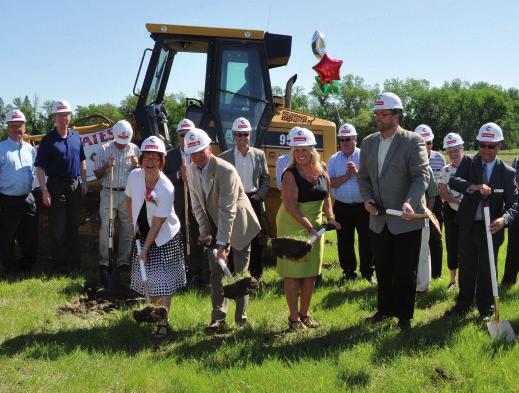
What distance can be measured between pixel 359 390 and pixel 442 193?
3.18m

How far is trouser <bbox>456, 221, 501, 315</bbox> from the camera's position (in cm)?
529

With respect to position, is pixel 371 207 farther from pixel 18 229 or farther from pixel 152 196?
pixel 18 229

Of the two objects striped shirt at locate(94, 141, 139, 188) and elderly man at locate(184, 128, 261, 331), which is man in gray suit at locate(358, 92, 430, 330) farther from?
striped shirt at locate(94, 141, 139, 188)

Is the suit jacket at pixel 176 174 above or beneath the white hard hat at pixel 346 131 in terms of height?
beneath

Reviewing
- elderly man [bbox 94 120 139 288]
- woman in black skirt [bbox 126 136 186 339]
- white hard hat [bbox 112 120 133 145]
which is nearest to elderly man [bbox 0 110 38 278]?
elderly man [bbox 94 120 139 288]

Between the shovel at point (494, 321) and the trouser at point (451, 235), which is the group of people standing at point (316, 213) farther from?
the trouser at point (451, 235)

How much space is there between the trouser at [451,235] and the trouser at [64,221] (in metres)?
4.64

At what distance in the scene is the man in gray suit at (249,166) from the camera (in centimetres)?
636

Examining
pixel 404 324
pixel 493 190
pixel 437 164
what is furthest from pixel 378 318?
pixel 437 164

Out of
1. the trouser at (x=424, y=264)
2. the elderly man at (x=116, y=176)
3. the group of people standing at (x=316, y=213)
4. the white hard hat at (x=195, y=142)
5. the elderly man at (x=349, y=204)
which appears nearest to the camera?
the white hard hat at (x=195, y=142)

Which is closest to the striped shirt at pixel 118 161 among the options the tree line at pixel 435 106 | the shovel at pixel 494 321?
the shovel at pixel 494 321

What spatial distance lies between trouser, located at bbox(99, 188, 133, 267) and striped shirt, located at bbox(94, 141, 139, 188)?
0.13 metres

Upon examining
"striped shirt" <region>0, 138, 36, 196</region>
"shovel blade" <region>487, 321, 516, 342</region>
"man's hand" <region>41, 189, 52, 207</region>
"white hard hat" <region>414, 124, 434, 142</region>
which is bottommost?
"shovel blade" <region>487, 321, 516, 342</region>

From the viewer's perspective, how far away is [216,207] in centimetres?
504
